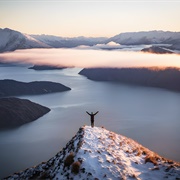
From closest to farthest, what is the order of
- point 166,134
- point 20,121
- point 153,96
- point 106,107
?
point 166,134
point 20,121
point 106,107
point 153,96

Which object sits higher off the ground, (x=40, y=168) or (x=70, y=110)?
(x=40, y=168)

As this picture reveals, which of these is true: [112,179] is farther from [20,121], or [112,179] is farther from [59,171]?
[20,121]

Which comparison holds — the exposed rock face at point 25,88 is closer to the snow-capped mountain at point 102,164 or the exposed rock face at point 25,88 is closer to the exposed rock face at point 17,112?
the exposed rock face at point 17,112

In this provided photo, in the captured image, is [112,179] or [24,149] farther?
[24,149]

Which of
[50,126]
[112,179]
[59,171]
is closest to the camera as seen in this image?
[112,179]

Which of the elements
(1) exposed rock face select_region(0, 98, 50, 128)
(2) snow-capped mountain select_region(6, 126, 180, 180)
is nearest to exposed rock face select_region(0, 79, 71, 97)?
(1) exposed rock face select_region(0, 98, 50, 128)

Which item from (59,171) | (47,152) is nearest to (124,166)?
(59,171)
